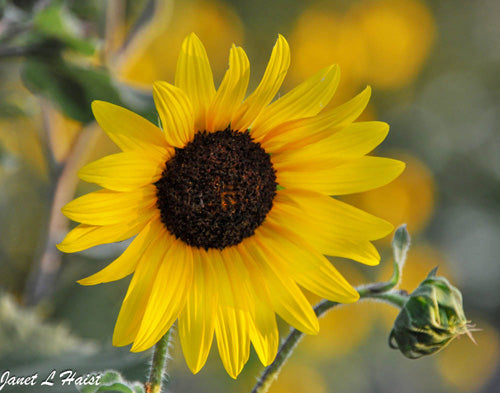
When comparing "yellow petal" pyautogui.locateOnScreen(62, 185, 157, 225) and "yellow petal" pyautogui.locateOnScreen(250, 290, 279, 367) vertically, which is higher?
"yellow petal" pyautogui.locateOnScreen(62, 185, 157, 225)

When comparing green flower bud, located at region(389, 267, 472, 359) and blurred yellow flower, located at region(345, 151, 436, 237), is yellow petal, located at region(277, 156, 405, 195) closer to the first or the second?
green flower bud, located at region(389, 267, 472, 359)

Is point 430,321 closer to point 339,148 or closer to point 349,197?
point 339,148

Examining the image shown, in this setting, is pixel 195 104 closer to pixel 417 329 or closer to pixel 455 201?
pixel 417 329

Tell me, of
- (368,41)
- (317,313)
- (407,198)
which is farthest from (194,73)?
(368,41)

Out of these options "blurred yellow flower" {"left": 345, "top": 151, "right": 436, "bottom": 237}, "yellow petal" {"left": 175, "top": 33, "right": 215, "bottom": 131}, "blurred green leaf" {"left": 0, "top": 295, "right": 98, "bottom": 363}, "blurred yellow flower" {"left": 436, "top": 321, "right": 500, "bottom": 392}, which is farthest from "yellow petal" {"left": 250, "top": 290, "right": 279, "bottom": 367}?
"blurred yellow flower" {"left": 436, "top": 321, "right": 500, "bottom": 392}

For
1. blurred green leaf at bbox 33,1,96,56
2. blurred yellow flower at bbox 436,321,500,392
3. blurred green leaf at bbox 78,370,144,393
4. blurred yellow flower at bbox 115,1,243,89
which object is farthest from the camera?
blurred yellow flower at bbox 436,321,500,392

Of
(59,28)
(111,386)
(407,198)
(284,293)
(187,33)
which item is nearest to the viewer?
(111,386)
